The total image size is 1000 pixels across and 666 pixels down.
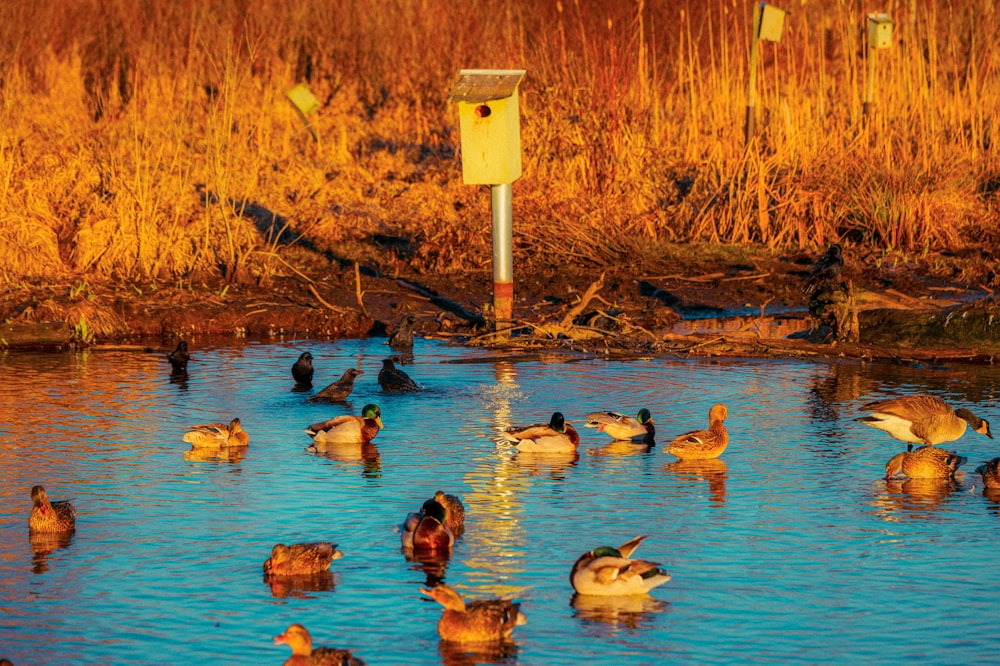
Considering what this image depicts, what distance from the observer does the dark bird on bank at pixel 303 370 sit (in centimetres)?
1444

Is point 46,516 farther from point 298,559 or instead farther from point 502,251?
point 502,251

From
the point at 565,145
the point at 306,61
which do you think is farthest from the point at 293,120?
the point at 565,145

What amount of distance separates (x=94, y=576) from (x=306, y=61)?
21306mm

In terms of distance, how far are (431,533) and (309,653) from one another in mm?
1913

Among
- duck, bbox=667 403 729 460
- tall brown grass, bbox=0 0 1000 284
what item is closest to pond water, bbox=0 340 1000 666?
duck, bbox=667 403 729 460

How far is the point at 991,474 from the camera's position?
33.9ft

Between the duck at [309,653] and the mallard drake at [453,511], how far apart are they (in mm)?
2298

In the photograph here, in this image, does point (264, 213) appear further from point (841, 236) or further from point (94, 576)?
point (94, 576)

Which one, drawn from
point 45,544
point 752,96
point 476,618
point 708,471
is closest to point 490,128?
point 708,471

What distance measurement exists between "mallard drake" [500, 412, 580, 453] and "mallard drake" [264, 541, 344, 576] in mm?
3244

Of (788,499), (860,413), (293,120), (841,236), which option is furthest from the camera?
(293,120)

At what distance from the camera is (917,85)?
24078 mm

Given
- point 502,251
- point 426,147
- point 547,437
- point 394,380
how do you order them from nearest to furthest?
point 547,437 < point 394,380 < point 502,251 < point 426,147

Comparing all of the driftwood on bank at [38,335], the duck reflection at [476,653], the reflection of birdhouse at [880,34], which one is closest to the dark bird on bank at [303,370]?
the driftwood on bank at [38,335]
